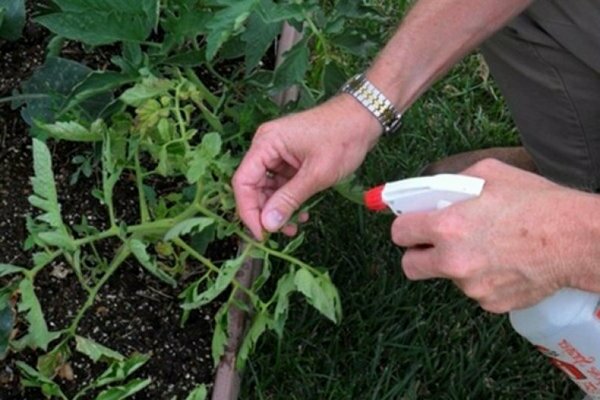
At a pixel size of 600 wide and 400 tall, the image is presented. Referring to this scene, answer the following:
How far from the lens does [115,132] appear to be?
170cm

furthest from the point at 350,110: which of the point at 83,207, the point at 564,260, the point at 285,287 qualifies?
the point at 83,207

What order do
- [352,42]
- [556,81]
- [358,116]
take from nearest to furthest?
[358,116] → [352,42] → [556,81]

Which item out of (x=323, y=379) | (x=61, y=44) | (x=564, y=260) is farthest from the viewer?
(x=323, y=379)

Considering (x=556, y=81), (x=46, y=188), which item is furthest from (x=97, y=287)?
(x=556, y=81)

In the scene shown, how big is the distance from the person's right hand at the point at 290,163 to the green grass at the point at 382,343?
1.64 feet

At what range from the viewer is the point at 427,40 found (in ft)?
5.66

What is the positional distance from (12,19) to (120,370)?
25.5 inches

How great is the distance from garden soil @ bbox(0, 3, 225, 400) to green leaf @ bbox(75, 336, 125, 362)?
0.32 feet

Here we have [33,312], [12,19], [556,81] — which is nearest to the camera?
[33,312]

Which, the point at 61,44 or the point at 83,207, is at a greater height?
the point at 61,44

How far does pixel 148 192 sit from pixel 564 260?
697 millimetres

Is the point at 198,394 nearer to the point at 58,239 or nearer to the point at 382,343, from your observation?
the point at 58,239

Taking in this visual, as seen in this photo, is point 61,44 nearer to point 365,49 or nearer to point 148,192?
point 148,192

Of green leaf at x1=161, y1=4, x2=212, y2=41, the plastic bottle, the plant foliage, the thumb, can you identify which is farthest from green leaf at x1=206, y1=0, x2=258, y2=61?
the plastic bottle
